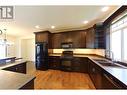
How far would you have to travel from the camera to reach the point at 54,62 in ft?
22.4

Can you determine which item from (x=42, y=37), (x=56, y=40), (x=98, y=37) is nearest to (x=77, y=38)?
(x=56, y=40)

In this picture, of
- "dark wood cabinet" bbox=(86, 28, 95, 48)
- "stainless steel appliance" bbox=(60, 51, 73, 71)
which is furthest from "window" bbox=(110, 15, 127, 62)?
"stainless steel appliance" bbox=(60, 51, 73, 71)

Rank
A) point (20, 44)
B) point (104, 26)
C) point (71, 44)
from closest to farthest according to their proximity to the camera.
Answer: point (104, 26), point (71, 44), point (20, 44)

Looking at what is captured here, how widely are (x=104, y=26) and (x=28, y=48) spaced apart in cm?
737

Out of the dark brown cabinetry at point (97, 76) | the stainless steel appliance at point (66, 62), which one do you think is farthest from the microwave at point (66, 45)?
A: the dark brown cabinetry at point (97, 76)

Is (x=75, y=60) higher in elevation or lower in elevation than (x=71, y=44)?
lower

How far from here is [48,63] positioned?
22.7 ft

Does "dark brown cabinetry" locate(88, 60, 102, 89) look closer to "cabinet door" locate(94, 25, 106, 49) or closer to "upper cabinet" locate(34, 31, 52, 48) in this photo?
"cabinet door" locate(94, 25, 106, 49)

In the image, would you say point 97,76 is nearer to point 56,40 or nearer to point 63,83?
point 63,83

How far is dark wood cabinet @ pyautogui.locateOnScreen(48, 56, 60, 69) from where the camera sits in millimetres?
6723

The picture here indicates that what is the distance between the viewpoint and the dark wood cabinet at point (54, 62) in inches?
265
